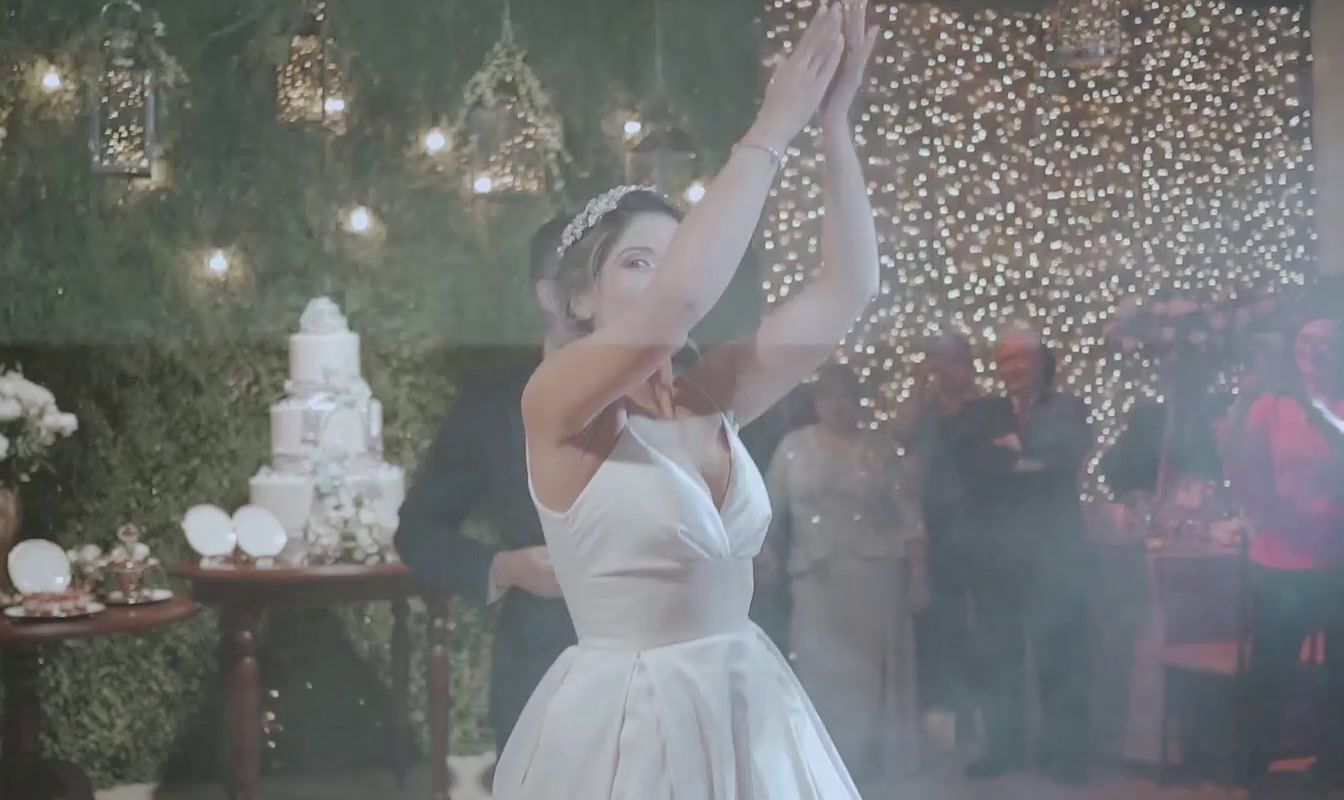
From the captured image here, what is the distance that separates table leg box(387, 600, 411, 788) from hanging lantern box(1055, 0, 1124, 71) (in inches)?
39.5

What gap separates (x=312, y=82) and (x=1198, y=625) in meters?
1.23

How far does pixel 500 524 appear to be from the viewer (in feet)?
4.70

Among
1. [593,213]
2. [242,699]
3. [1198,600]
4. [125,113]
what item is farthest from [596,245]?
[1198,600]

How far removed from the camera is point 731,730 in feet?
4.47

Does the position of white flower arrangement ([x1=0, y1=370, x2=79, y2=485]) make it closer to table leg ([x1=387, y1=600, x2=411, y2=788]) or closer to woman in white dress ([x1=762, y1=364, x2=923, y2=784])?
table leg ([x1=387, y1=600, x2=411, y2=788])

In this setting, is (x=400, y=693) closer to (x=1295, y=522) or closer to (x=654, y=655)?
(x=654, y=655)

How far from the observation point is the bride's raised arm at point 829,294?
1.45m

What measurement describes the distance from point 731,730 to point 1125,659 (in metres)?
0.60

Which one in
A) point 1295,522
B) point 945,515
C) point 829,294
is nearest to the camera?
point 829,294

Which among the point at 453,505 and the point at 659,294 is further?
the point at 453,505

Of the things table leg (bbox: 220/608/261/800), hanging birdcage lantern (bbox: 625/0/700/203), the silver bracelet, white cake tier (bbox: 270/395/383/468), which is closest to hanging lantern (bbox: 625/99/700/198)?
hanging birdcage lantern (bbox: 625/0/700/203)

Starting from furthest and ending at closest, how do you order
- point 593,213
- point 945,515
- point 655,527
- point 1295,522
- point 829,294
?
point 1295,522 < point 945,515 < point 829,294 < point 593,213 < point 655,527

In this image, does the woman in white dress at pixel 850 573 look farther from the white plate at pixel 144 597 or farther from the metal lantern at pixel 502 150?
the white plate at pixel 144 597

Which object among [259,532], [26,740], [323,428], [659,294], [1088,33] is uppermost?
[1088,33]
